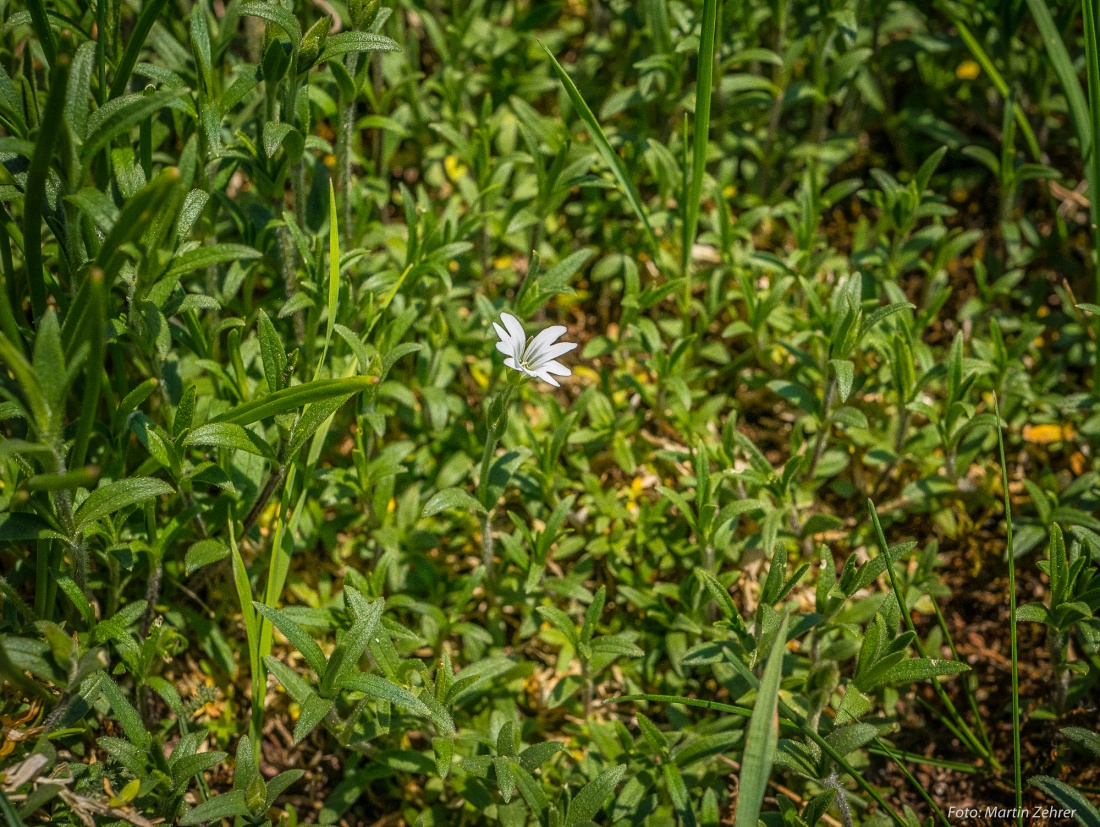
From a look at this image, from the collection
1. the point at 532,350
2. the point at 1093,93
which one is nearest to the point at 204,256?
the point at 532,350

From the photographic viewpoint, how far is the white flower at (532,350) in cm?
281

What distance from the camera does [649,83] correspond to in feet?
12.6

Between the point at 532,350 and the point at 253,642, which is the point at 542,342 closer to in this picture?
the point at 532,350

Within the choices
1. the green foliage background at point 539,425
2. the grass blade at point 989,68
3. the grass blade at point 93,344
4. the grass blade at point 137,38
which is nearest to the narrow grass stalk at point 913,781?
the green foliage background at point 539,425

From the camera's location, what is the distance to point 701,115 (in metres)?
3.23

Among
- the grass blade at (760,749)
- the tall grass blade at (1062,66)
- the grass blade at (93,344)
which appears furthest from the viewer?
the tall grass blade at (1062,66)

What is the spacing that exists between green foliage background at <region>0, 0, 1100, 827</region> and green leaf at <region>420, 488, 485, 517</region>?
0.01 meters

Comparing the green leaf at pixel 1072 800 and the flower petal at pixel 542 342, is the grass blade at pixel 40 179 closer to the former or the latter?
the flower petal at pixel 542 342

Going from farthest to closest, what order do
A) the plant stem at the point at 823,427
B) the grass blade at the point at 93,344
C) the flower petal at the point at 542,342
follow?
the plant stem at the point at 823,427 → the flower petal at the point at 542,342 → the grass blade at the point at 93,344

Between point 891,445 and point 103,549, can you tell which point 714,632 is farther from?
point 103,549

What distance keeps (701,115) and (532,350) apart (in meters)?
1.04

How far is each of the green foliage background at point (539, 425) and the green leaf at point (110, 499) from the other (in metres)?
0.02

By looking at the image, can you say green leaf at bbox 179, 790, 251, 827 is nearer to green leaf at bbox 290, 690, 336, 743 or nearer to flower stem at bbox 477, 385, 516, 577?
green leaf at bbox 290, 690, 336, 743

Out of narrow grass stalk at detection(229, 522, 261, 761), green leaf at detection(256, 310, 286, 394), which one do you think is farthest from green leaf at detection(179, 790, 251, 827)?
green leaf at detection(256, 310, 286, 394)
